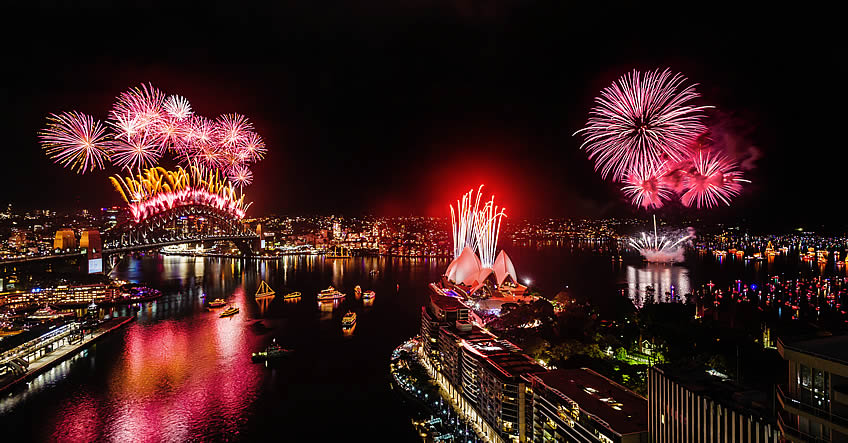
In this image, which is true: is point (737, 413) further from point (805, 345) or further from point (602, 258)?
point (602, 258)

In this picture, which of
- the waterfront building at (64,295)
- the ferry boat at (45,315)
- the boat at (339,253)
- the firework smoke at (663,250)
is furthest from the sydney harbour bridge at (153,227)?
the firework smoke at (663,250)

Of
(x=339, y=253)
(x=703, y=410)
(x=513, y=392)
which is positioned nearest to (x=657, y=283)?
(x=513, y=392)

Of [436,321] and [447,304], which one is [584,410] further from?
[447,304]

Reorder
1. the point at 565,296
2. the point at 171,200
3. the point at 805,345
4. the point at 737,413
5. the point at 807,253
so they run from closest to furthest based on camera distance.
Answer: the point at 805,345
the point at 737,413
the point at 565,296
the point at 171,200
the point at 807,253

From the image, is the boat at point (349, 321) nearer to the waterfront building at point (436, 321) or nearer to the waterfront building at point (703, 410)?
the waterfront building at point (436, 321)

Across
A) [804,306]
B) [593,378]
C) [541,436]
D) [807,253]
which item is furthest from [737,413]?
[807,253]

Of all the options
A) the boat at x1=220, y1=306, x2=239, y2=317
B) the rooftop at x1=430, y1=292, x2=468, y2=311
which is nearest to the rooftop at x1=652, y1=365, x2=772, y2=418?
the rooftop at x1=430, y1=292, x2=468, y2=311
